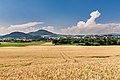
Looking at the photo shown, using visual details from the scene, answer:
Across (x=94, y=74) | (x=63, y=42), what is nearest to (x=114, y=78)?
(x=94, y=74)

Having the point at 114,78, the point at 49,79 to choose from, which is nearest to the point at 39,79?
the point at 49,79

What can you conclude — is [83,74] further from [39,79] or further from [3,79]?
[3,79]

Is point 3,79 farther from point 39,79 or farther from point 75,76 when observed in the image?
point 75,76

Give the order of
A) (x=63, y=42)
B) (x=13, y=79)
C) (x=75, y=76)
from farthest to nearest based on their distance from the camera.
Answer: (x=63, y=42)
(x=75, y=76)
(x=13, y=79)

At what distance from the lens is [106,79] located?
65.5 ft

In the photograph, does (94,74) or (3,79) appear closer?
(3,79)

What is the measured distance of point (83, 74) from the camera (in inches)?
874

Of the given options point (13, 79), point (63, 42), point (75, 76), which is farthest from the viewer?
point (63, 42)

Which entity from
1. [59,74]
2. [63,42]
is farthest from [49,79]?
[63,42]

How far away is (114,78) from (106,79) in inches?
32.4

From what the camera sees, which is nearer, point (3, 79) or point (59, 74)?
point (3, 79)

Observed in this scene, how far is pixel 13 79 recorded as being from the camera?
65.4 feet

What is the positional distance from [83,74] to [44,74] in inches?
155

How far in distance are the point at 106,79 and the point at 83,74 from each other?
2.89 metres
